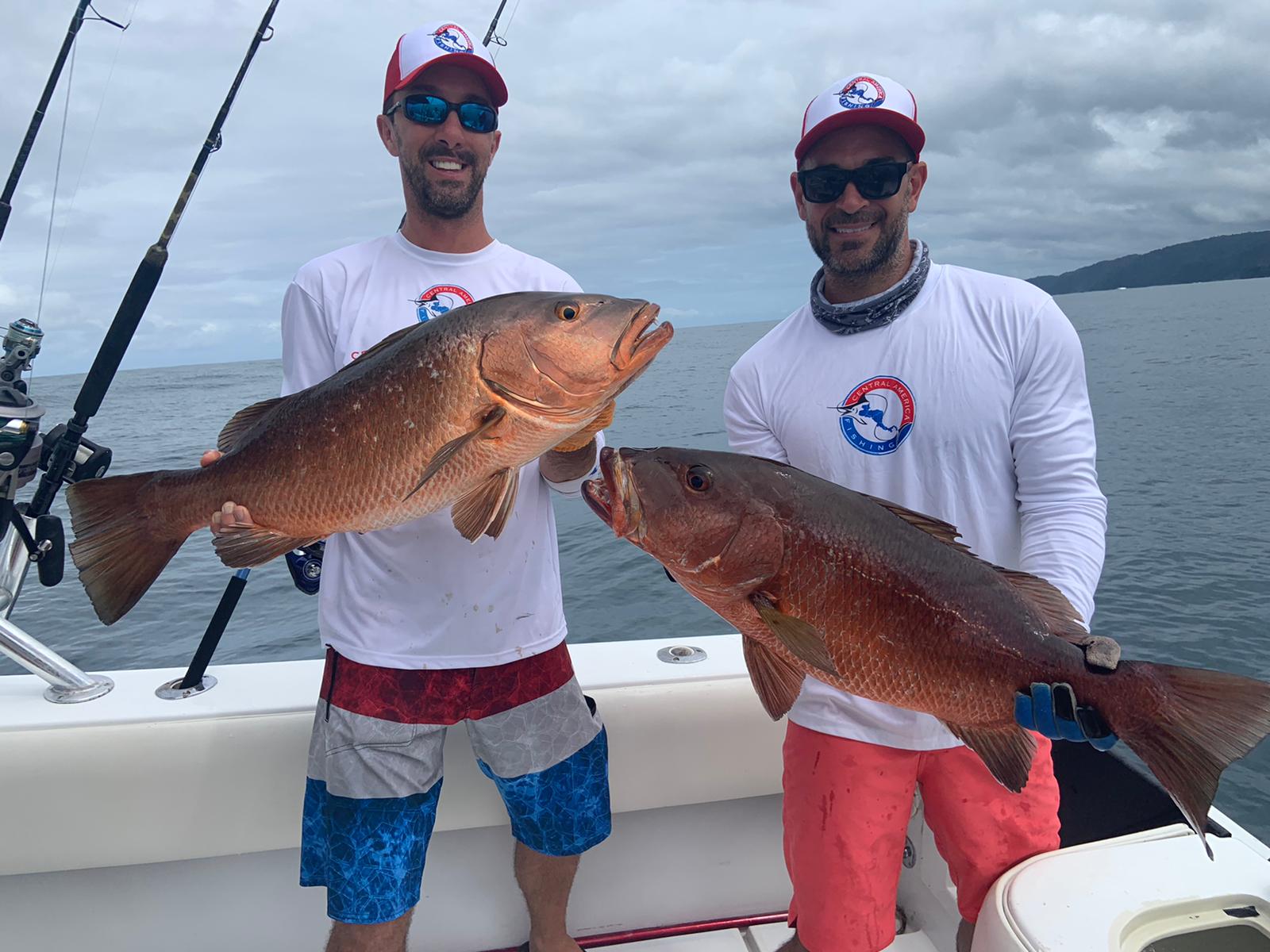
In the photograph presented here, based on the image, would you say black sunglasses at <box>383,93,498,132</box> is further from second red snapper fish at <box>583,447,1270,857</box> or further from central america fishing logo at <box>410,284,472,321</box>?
second red snapper fish at <box>583,447,1270,857</box>

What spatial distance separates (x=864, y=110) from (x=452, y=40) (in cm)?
130

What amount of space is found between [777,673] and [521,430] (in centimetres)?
84

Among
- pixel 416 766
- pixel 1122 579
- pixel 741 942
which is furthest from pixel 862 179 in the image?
pixel 1122 579

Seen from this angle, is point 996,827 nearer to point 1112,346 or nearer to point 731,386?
point 731,386

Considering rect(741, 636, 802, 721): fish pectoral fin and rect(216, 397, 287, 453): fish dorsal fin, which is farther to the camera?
→ rect(216, 397, 287, 453): fish dorsal fin

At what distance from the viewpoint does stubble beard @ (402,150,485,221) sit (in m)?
2.45

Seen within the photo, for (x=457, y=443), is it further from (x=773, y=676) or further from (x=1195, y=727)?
(x=1195, y=727)

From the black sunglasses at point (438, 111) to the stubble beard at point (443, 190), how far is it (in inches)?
3.5

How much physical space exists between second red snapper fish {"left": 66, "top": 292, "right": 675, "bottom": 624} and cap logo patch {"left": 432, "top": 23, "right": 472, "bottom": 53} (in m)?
1.06

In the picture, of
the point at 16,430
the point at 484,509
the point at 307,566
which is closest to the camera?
the point at 484,509

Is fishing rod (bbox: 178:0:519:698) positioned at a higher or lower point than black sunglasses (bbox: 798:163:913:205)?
lower

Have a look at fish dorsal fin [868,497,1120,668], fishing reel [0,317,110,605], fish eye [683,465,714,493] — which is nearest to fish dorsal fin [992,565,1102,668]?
fish dorsal fin [868,497,1120,668]

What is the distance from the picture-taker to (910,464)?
2.26m

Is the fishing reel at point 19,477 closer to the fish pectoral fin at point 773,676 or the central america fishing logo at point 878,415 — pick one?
the fish pectoral fin at point 773,676
